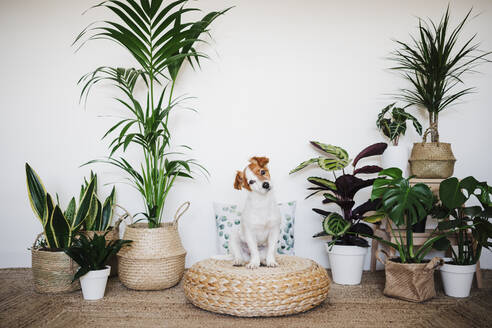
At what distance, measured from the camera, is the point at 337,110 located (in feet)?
9.35

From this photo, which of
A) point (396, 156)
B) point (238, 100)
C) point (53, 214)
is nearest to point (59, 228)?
point (53, 214)

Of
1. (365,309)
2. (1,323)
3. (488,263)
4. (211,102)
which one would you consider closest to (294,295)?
(365,309)

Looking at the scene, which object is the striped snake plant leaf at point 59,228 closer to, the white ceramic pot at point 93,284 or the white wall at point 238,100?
the white ceramic pot at point 93,284

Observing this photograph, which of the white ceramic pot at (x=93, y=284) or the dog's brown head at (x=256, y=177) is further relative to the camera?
the white ceramic pot at (x=93, y=284)

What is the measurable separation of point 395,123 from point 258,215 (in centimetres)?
127

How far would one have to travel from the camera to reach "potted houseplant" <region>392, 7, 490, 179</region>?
2488mm

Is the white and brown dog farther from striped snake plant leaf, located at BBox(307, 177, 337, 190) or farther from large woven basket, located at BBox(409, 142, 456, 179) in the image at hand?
large woven basket, located at BBox(409, 142, 456, 179)

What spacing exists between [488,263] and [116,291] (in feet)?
8.74

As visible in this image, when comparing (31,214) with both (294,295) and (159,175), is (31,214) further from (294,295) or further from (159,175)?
(294,295)

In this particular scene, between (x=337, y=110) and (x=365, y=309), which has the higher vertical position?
(x=337, y=110)

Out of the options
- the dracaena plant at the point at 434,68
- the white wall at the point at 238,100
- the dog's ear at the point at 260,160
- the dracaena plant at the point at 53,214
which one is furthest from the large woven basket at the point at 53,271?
the dracaena plant at the point at 434,68

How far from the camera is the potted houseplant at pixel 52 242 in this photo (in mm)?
2186

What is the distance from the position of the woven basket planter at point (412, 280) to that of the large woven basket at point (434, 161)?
664 mm

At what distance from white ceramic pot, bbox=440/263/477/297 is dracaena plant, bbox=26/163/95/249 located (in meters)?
2.22
